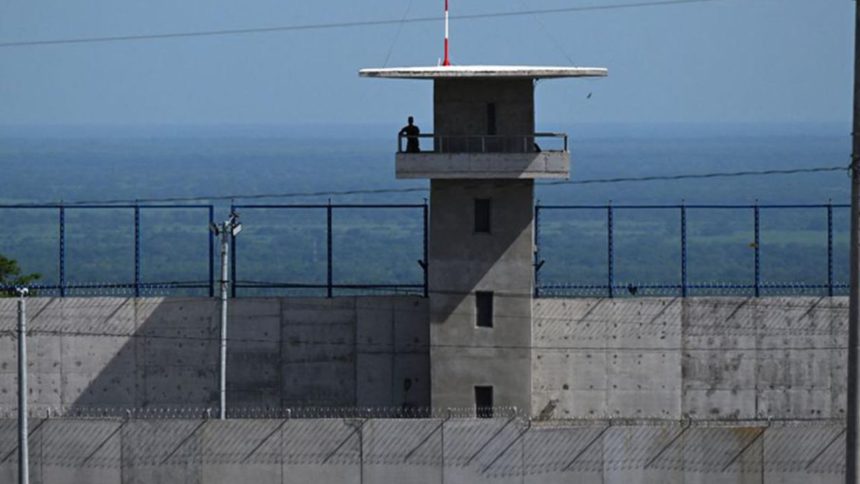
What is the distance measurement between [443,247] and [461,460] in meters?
6.82

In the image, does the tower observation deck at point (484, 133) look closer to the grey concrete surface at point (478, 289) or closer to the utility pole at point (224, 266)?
the grey concrete surface at point (478, 289)

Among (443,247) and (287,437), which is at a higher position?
(443,247)

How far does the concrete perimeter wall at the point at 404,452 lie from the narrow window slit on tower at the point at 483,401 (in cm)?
554

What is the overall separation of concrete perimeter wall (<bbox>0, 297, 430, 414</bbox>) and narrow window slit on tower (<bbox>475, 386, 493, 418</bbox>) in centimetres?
204

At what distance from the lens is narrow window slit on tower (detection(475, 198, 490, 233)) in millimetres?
46281

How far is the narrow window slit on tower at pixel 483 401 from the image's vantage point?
152 ft

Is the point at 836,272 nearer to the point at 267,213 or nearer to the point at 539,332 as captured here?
the point at 539,332

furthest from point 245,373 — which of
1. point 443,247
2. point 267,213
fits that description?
point 267,213

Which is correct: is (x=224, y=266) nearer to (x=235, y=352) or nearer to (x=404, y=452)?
(x=235, y=352)

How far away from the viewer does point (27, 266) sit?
113 m

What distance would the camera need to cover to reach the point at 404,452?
1597 inches

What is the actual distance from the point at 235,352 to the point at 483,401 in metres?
5.43

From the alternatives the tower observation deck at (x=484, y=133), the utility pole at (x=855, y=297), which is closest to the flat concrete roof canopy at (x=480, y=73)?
the tower observation deck at (x=484, y=133)

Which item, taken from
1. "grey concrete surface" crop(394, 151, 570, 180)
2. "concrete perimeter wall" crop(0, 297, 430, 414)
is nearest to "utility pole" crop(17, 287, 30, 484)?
"concrete perimeter wall" crop(0, 297, 430, 414)
